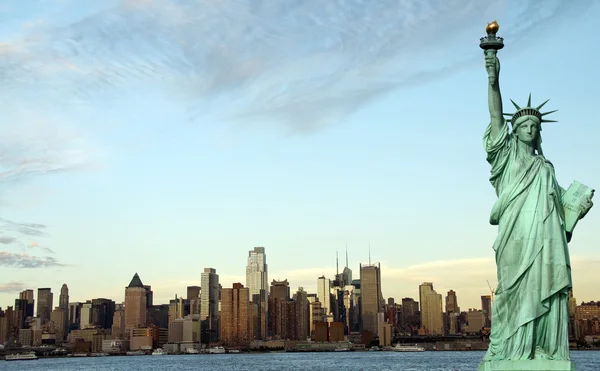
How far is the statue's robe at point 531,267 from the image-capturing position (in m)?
20.5

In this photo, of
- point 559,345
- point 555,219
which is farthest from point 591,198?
point 559,345

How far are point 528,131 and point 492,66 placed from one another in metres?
1.97

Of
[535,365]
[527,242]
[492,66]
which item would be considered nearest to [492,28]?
[492,66]

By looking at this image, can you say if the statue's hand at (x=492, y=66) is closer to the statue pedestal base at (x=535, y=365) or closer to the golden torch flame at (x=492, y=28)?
the golden torch flame at (x=492, y=28)

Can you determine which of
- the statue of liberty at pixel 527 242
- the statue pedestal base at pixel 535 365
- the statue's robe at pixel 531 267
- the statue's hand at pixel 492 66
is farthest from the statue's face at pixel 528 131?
the statue pedestal base at pixel 535 365

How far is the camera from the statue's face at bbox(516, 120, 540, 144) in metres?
21.4

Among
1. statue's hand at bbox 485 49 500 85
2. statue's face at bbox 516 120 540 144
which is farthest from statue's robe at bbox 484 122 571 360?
statue's hand at bbox 485 49 500 85

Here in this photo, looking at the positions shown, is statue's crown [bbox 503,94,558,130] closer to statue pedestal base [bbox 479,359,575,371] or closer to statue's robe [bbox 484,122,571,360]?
statue's robe [bbox 484,122,571,360]

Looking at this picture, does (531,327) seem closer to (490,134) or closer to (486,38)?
(490,134)

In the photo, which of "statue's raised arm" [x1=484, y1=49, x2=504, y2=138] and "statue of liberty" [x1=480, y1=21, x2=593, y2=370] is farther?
"statue's raised arm" [x1=484, y1=49, x2=504, y2=138]

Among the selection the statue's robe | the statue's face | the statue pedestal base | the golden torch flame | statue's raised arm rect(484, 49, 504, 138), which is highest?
the golden torch flame

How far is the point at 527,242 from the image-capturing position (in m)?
20.8

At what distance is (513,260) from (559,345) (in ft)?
7.66

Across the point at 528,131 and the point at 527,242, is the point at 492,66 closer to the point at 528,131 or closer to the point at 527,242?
the point at 528,131
